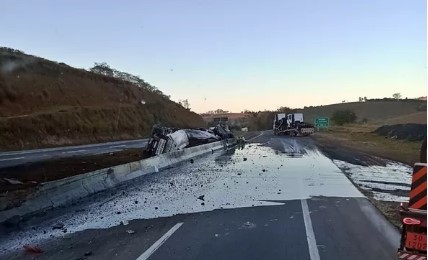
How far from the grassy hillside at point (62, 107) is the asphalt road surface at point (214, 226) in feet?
101

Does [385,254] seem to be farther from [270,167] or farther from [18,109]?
[18,109]

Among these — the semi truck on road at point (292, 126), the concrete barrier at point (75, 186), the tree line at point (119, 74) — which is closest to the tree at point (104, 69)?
the tree line at point (119, 74)

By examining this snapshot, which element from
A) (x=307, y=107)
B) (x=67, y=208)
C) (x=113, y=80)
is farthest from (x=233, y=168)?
(x=307, y=107)

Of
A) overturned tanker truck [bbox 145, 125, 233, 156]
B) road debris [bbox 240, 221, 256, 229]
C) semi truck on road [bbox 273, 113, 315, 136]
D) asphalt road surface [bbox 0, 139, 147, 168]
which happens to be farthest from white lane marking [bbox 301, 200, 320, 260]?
semi truck on road [bbox 273, 113, 315, 136]

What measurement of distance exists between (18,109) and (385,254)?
163 feet

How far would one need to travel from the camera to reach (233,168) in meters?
20.5

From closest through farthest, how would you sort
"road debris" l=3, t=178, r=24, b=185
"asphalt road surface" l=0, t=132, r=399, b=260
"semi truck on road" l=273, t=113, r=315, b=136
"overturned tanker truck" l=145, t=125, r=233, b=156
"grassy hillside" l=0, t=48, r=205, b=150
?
"asphalt road surface" l=0, t=132, r=399, b=260 < "road debris" l=3, t=178, r=24, b=185 < "overturned tanker truck" l=145, t=125, r=233, b=156 < "grassy hillside" l=0, t=48, r=205, b=150 < "semi truck on road" l=273, t=113, r=315, b=136

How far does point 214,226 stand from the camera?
28.5ft

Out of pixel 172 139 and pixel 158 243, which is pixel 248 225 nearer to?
pixel 158 243

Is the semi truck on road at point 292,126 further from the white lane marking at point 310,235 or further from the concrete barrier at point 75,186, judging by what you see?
the white lane marking at point 310,235

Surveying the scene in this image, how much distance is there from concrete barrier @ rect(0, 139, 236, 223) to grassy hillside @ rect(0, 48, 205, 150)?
25.2m

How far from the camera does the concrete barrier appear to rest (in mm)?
10023

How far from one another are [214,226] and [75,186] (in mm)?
5190

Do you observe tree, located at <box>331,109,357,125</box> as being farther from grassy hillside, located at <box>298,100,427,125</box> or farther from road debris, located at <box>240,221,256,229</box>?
road debris, located at <box>240,221,256,229</box>
